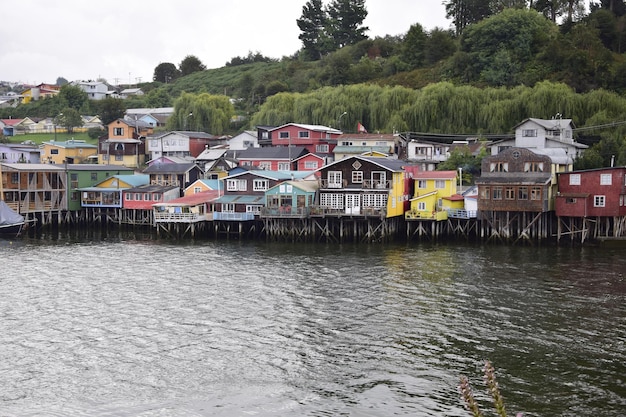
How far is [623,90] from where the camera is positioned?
74062 millimetres

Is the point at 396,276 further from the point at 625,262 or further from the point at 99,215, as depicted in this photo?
the point at 99,215

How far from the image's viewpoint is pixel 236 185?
57.1 m

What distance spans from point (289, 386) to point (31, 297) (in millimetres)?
17513

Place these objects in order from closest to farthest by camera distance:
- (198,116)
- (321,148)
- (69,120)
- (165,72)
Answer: (321,148) < (198,116) < (69,120) < (165,72)

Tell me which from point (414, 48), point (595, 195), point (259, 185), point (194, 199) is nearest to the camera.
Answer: point (595, 195)

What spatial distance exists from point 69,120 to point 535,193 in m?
73.5

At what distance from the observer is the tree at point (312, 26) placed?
121 metres

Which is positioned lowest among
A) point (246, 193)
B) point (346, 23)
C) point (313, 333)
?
point (313, 333)

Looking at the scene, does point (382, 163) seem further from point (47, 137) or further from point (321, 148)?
point (47, 137)

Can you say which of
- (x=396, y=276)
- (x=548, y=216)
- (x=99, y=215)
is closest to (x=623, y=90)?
(x=548, y=216)

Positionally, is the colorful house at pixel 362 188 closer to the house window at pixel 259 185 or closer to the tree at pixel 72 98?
the house window at pixel 259 185

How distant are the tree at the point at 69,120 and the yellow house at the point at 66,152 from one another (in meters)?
20.4

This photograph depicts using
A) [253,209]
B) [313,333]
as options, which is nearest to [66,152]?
[253,209]

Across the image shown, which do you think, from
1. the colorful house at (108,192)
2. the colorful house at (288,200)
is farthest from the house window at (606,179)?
the colorful house at (108,192)
